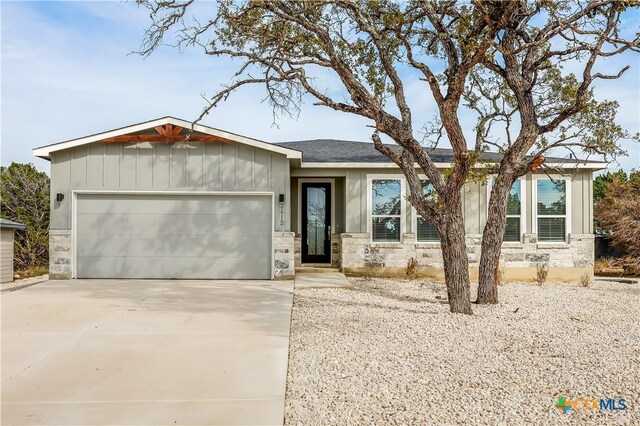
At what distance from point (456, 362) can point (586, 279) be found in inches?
307

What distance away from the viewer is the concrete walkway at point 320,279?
9.84m

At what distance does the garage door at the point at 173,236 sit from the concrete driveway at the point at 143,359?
2.39 meters

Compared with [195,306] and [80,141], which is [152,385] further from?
[80,141]

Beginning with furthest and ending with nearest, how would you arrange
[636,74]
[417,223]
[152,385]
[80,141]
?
[417,223], [80,141], [636,74], [152,385]

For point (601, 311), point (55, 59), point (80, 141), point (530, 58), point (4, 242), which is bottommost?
point (601, 311)

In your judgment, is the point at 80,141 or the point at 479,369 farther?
the point at 80,141

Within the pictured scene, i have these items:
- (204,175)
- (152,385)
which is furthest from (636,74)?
(152,385)

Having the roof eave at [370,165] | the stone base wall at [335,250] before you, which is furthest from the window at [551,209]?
the stone base wall at [335,250]

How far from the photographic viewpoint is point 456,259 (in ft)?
23.8

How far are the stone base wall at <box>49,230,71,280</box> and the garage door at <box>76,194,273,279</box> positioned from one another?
0.21m

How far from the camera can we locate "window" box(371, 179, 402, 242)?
11.9 m

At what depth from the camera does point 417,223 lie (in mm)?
11906

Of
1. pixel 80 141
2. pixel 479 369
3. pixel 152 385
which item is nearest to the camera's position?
pixel 152 385

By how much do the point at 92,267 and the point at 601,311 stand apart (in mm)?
10167
